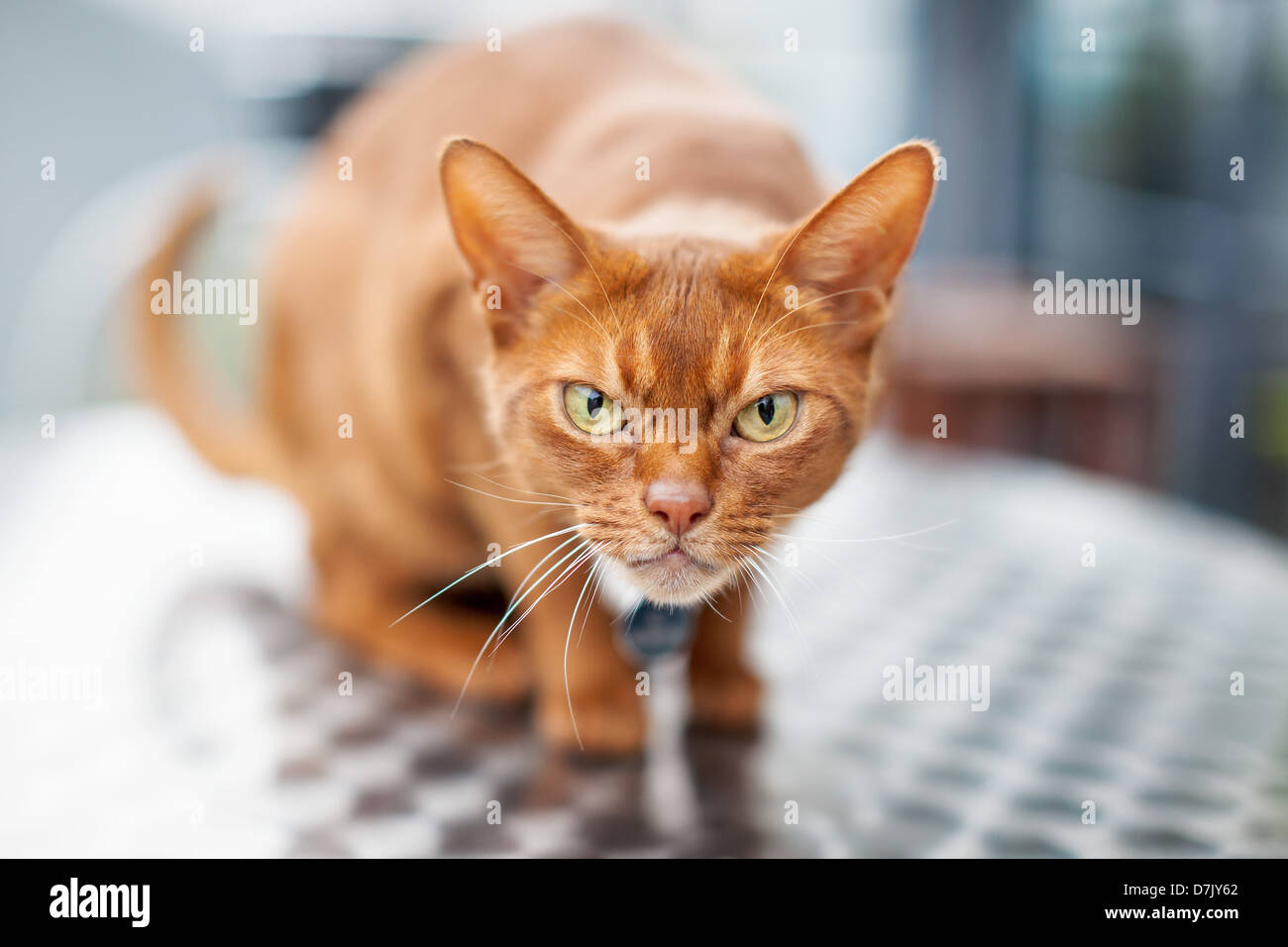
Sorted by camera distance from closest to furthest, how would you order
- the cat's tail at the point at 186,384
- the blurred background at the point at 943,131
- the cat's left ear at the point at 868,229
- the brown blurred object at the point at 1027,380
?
the cat's left ear at the point at 868,229 < the blurred background at the point at 943,131 < the cat's tail at the point at 186,384 < the brown blurred object at the point at 1027,380

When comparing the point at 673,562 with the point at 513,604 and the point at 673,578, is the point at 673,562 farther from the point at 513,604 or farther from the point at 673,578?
the point at 513,604

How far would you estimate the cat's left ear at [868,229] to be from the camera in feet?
2.16

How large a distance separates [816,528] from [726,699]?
0.23 meters

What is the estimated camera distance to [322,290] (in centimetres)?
127

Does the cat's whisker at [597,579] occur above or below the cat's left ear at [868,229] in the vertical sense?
below

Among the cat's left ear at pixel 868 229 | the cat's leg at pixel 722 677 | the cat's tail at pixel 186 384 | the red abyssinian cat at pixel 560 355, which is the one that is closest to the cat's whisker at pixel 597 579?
the red abyssinian cat at pixel 560 355

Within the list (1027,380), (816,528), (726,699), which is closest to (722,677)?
(726,699)

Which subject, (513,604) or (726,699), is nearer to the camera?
(513,604)

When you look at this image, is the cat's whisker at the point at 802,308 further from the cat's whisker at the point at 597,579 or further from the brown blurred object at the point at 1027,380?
the brown blurred object at the point at 1027,380

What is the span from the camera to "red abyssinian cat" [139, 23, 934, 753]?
2.38 ft

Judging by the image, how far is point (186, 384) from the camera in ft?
5.14

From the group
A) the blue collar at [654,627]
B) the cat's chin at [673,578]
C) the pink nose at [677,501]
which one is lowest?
the blue collar at [654,627]
